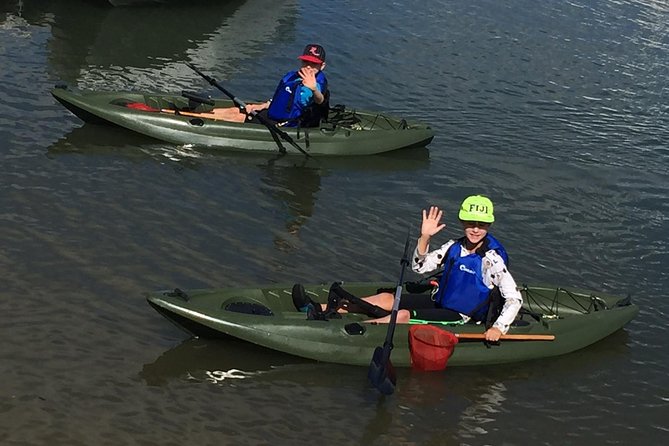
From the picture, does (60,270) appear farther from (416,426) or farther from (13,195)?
(416,426)

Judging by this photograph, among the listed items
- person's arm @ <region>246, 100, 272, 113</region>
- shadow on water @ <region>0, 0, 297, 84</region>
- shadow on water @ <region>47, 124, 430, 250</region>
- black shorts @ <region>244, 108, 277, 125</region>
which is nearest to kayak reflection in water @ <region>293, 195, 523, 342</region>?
shadow on water @ <region>47, 124, 430, 250</region>

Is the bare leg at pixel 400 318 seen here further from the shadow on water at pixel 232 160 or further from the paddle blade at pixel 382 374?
the shadow on water at pixel 232 160

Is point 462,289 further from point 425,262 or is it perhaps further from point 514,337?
point 514,337

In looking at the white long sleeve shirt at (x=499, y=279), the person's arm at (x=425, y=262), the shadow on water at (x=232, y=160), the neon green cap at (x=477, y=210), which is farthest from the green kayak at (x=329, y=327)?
the shadow on water at (x=232, y=160)

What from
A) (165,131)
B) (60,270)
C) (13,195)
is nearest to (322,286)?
(60,270)

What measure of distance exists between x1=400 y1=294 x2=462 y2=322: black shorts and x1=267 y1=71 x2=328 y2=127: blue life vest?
214 inches

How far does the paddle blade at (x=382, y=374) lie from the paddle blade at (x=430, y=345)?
0.69 metres

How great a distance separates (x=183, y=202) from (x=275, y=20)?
10813 mm

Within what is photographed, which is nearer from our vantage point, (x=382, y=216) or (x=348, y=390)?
(x=348, y=390)

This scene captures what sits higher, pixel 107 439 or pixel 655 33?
Answer: pixel 655 33

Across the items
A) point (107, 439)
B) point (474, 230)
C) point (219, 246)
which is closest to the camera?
point (107, 439)

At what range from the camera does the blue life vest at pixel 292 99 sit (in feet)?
46.9

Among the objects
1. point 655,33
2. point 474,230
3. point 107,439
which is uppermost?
point 655,33

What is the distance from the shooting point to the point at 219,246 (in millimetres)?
11219
